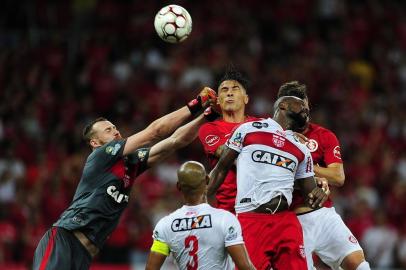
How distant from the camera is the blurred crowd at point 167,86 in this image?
13992 millimetres

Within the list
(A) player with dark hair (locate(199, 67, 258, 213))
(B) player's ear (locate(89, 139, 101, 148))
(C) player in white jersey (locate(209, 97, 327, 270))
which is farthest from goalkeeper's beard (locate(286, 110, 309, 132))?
(B) player's ear (locate(89, 139, 101, 148))

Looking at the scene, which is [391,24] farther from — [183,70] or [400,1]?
[183,70]

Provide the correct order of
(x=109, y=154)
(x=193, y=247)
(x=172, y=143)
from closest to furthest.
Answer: (x=193, y=247), (x=109, y=154), (x=172, y=143)

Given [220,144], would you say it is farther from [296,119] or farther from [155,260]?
[155,260]

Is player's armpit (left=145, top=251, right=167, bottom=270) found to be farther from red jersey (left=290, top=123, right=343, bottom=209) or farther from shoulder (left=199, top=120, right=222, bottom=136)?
red jersey (left=290, top=123, right=343, bottom=209)

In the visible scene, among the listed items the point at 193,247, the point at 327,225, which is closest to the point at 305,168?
the point at 327,225

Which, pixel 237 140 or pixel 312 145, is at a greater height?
pixel 237 140

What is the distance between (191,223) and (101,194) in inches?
56.0

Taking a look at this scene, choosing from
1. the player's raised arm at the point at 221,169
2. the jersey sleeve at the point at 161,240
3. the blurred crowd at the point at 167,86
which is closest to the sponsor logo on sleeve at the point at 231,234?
the jersey sleeve at the point at 161,240

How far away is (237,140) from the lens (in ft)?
24.9

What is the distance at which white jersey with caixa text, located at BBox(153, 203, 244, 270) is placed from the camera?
6809 mm

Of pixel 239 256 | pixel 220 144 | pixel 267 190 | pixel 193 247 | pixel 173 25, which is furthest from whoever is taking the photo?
pixel 173 25

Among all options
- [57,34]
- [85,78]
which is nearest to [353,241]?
[85,78]

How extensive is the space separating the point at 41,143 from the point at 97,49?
283 cm
